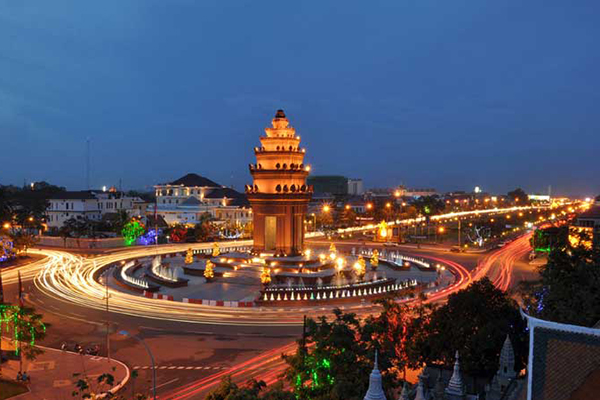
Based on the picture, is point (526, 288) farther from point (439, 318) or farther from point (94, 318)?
point (94, 318)

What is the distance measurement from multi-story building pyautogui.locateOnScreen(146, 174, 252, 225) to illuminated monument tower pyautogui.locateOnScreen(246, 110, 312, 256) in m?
44.1

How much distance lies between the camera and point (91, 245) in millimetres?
73812

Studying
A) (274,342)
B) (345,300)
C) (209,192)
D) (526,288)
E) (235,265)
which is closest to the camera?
(274,342)

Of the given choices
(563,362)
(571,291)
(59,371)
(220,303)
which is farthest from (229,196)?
(563,362)

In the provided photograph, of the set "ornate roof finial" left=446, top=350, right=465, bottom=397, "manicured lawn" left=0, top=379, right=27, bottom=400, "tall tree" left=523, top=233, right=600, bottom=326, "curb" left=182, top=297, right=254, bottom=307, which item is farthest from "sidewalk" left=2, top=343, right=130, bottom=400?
"tall tree" left=523, top=233, right=600, bottom=326

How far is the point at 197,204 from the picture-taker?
9956 centimetres

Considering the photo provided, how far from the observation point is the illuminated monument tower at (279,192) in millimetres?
50781

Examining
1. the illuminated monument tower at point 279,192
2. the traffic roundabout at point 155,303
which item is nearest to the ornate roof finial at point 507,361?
the traffic roundabout at point 155,303

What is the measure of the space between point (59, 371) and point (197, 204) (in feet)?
248

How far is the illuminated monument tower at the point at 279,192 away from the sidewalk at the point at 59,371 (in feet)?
86.3

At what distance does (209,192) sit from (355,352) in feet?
305

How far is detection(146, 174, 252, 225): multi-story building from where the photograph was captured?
98.2 meters

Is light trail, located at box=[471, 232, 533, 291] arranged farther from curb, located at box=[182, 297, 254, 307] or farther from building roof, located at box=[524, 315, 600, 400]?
building roof, located at box=[524, 315, 600, 400]

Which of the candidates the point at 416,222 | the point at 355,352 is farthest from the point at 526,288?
the point at 416,222
